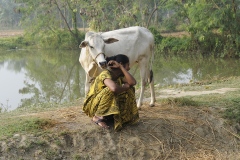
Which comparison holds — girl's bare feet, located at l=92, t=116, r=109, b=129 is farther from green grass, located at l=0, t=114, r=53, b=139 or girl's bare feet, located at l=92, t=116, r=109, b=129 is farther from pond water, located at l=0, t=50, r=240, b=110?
pond water, located at l=0, t=50, r=240, b=110

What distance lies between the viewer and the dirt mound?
4.14m

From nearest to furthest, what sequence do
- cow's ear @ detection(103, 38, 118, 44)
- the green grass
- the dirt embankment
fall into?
the dirt embankment, the green grass, cow's ear @ detection(103, 38, 118, 44)

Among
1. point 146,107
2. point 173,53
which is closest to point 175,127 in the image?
point 146,107

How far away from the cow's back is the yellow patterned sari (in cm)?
107

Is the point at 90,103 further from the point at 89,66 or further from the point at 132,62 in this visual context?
the point at 132,62

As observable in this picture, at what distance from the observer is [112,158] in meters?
4.21

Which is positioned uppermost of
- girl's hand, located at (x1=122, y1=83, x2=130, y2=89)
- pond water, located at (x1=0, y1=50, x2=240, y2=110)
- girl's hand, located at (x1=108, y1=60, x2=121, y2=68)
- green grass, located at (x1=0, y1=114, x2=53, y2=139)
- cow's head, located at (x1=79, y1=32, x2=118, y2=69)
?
cow's head, located at (x1=79, y1=32, x2=118, y2=69)

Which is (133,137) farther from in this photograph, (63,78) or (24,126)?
(63,78)

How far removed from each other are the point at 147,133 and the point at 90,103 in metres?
0.91

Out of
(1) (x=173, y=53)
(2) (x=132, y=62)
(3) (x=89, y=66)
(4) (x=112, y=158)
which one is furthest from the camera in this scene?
(1) (x=173, y=53)

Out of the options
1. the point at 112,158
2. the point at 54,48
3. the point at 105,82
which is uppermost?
the point at 105,82

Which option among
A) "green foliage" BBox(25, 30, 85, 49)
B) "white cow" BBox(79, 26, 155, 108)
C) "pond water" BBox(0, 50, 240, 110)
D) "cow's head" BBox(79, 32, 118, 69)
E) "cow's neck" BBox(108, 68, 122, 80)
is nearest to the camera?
"cow's neck" BBox(108, 68, 122, 80)

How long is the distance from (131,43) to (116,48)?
322 mm

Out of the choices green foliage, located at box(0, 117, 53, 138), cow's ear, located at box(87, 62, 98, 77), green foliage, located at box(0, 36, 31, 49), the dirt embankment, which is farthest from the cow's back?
green foliage, located at box(0, 36, 31, 49)
